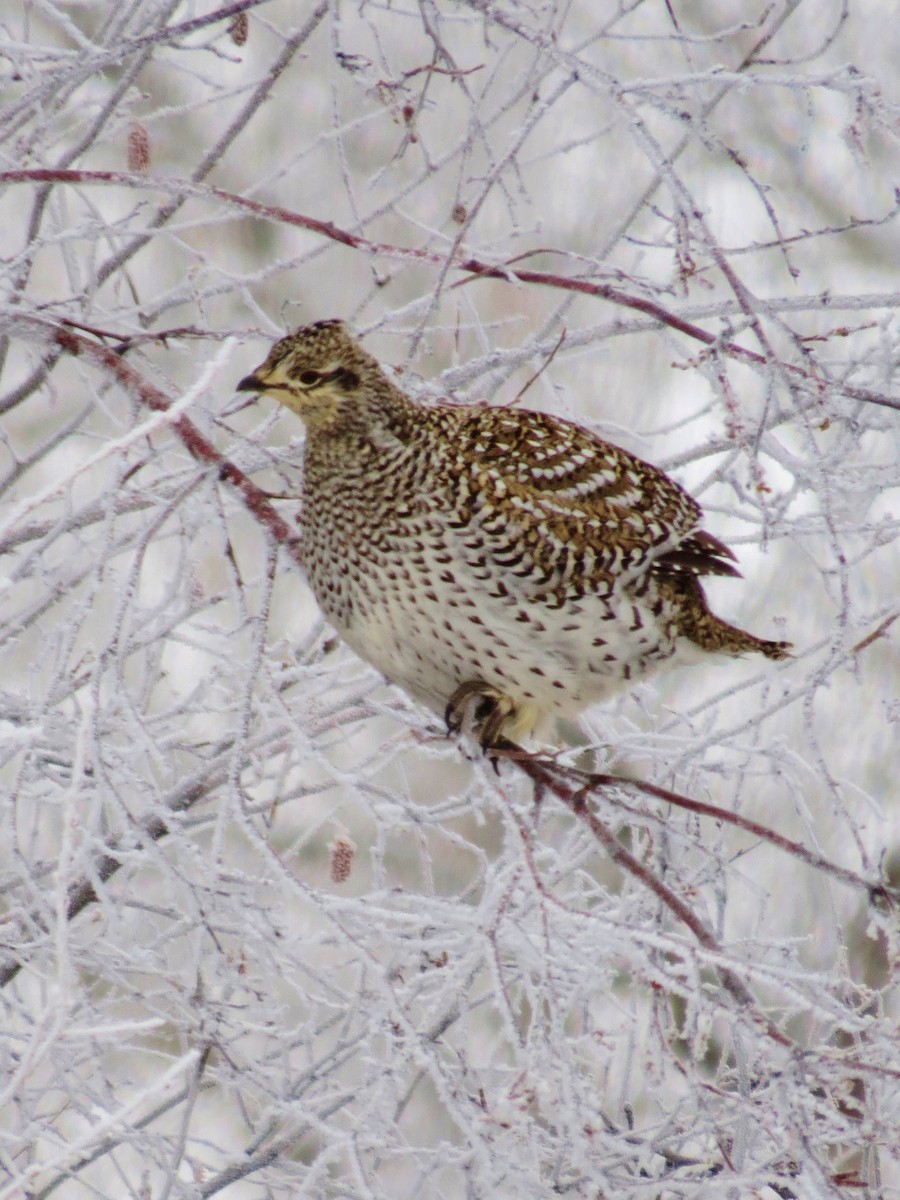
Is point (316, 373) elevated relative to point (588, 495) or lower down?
elevated

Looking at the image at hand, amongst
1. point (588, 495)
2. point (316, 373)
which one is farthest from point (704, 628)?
point (316, 373)

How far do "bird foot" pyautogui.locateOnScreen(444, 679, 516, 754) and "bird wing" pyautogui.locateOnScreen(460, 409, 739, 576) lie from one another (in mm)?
374

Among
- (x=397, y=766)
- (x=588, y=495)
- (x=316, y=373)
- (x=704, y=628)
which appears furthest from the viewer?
(x=704, y=628)

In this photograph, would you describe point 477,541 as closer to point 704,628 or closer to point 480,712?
point 480,712

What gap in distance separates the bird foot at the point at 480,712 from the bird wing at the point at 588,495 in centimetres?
37

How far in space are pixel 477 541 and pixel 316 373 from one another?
0.52 meters

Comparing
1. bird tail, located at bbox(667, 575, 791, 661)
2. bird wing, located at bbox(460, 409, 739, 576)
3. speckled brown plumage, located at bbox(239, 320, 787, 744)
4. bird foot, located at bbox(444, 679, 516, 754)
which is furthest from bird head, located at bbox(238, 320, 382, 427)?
bird tail, located at bbox(667, 575, 791, 661)

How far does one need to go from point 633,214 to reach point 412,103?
22.3 inches

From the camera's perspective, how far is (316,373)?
346cm

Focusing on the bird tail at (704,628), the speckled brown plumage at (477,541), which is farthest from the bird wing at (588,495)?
the bird tail at (704,628)

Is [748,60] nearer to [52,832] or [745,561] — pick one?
[52,832]

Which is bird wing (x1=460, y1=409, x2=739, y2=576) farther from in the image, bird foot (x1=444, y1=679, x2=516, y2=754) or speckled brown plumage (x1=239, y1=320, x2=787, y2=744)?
bird foot (x1=444, y1=679, x2=516, y2=754)

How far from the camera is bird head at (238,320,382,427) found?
11.1 ft

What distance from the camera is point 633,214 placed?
11.0ft
